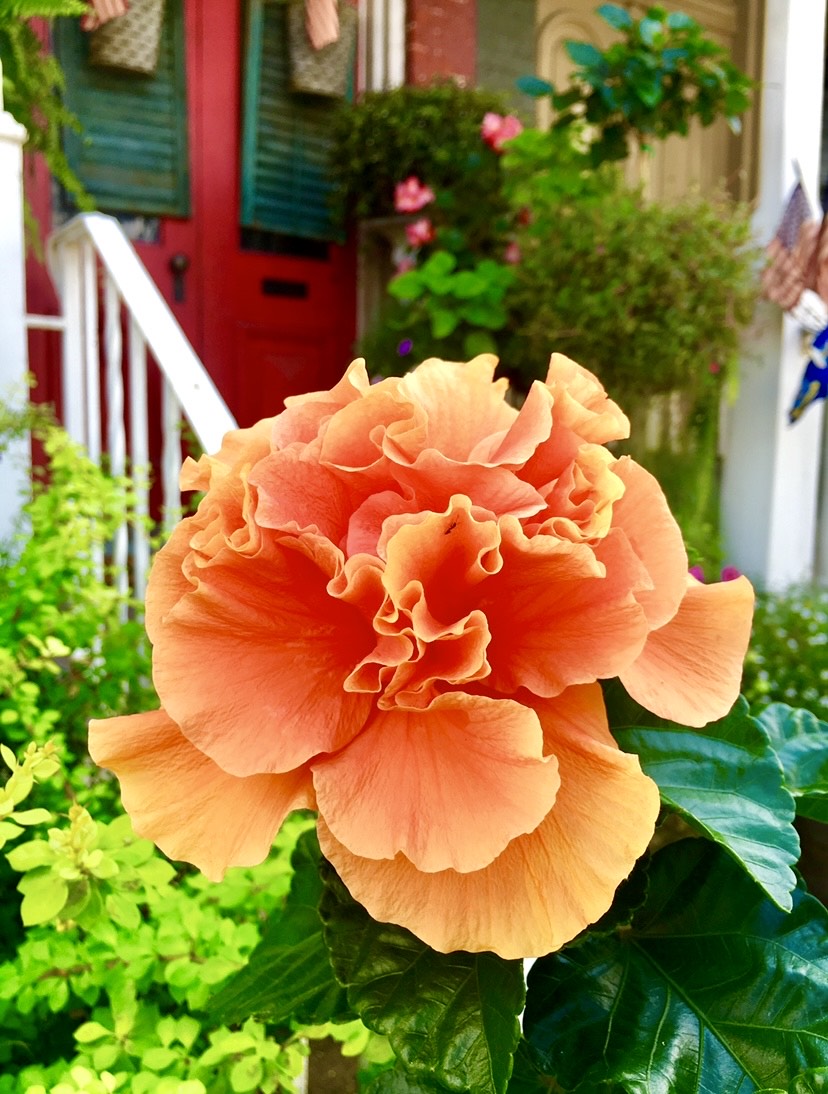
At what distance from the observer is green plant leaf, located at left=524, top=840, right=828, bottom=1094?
1.55 feet

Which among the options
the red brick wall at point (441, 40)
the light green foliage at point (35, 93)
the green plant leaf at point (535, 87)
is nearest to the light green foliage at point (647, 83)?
the green plant leaf at point (535, 87)

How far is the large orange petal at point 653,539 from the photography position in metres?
0.44

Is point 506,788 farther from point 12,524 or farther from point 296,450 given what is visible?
point 12,524

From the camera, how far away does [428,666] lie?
41 centimetres

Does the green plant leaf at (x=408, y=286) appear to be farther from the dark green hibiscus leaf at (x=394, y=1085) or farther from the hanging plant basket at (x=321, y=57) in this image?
the dark green hibiscus leaf at (x=394, y=1085)

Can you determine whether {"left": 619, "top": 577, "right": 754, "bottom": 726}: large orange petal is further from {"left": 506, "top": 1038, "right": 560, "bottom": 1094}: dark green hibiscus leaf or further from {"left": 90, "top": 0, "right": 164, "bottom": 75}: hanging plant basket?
{"left": 90, "top": 0, "right": 164, "bottom": 75}: hanging plant basket

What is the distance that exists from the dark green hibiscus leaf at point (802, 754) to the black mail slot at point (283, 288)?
3.47 m

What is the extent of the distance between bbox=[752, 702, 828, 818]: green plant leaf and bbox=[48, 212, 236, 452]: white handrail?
54.0 inches

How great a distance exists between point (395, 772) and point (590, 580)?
0.40 feet

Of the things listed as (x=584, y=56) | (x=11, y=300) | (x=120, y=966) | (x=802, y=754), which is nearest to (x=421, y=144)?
(x=584, y=56)

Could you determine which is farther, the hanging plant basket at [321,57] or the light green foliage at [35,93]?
the hanging plant basket at [321,57]

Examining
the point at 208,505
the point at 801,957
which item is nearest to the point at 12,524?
the point at 208,505

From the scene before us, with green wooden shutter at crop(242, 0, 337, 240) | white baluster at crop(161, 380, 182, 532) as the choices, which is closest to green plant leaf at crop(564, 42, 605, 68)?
green wooden shutter at crop(242, 0, 337, 240)

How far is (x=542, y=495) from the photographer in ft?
1.45
